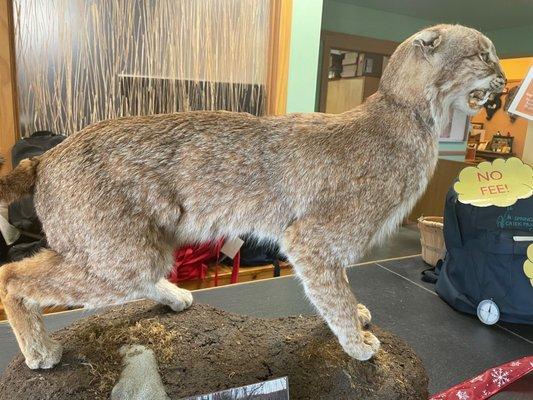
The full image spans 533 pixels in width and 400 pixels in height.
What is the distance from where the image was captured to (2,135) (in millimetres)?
1785

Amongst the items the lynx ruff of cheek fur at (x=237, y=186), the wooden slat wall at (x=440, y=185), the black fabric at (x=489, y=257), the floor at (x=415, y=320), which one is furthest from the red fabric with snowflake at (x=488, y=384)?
the wooden slat wall at (x=440, y=185)

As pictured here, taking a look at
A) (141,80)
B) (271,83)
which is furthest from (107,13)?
(271,83)

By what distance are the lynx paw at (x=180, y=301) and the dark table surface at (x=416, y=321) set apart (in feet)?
0.81

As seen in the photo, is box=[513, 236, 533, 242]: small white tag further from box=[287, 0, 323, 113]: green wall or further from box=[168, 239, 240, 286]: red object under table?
box=[287, 0, 323, 113]: green wall

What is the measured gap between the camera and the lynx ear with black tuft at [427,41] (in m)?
0.90

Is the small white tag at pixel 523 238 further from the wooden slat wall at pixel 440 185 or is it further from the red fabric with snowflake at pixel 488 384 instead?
the wooden slat wall at pixel 440 185

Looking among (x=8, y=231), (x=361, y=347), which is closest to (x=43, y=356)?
(x=361, y=347)

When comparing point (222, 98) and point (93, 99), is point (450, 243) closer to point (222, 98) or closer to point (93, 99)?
point (222, 98)

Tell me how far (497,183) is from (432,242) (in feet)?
1.86

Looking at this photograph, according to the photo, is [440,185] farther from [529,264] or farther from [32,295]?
[32,295]

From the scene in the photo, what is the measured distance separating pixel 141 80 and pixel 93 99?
0.22 m

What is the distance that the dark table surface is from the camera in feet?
3.87

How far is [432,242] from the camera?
6.29ft

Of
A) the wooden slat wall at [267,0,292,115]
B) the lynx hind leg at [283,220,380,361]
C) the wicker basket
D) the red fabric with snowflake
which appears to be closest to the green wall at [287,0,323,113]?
the wooden slat wall at [267,0,292,115]
